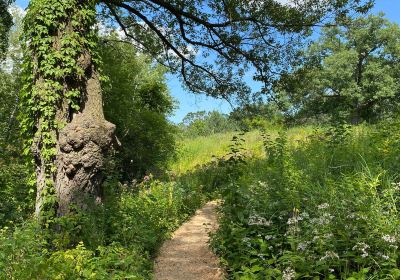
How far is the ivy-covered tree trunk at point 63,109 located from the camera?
21.1ft

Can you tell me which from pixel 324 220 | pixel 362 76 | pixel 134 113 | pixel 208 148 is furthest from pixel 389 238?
pixel 362 76

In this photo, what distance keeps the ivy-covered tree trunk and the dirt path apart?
1.73 m

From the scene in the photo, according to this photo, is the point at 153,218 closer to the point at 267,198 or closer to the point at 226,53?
the point at 267,198

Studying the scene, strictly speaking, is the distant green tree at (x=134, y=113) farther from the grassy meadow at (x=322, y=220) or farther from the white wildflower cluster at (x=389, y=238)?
the white wildflower cluster at (x=389, y=238)

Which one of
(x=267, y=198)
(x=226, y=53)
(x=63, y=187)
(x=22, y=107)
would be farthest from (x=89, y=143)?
(x=226, y=53)

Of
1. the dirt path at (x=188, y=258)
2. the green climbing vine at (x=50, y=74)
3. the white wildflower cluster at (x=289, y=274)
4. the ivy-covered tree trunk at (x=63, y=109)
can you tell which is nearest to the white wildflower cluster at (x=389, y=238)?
the white wildflower cluster at (x=289, y=274)

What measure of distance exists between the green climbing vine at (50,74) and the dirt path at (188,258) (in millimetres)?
2281

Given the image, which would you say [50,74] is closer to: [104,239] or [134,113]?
[104,239]

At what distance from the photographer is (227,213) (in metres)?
6.35

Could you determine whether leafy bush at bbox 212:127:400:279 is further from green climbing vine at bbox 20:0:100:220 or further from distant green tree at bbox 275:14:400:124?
distant green tree at bbox 275:14:400:124

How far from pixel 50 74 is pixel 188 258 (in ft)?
13.9

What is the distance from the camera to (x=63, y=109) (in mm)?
6785

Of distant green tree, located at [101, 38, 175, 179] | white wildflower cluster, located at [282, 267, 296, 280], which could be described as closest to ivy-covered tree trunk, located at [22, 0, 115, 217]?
white wildflower cluster, located at [282, 267, 296, 280]

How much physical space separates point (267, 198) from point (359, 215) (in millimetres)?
1886
